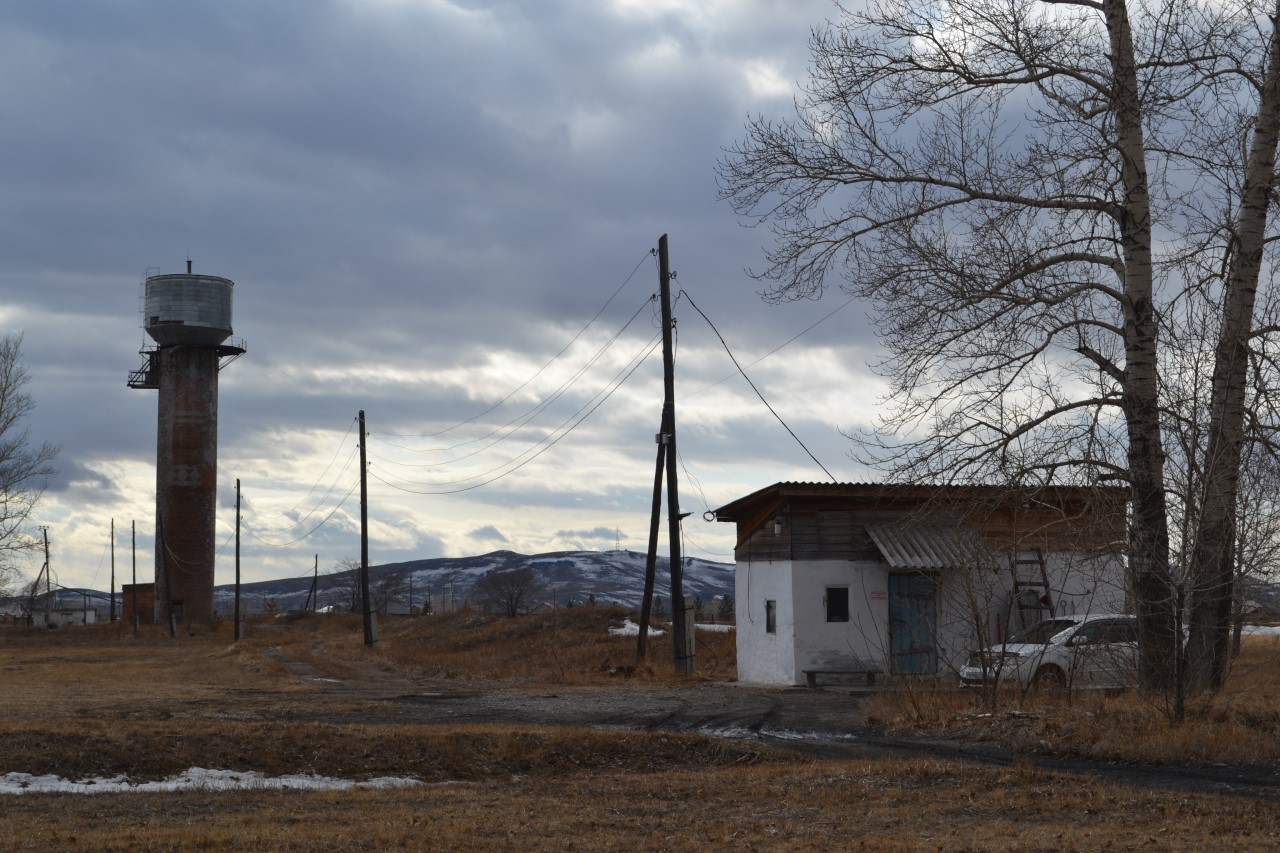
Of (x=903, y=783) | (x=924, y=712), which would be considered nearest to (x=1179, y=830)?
(x=903, y=783)

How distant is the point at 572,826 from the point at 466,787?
3.26 metres

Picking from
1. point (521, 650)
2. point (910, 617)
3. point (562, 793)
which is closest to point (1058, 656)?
point (910, 617)

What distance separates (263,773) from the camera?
543 inches

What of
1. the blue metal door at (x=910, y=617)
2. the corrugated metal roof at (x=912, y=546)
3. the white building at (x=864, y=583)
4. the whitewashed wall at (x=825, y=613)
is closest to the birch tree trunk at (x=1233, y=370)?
the corrugated metal roof at (x=912, y=546)

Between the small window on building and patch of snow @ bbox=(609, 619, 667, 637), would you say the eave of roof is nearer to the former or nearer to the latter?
the small window on building

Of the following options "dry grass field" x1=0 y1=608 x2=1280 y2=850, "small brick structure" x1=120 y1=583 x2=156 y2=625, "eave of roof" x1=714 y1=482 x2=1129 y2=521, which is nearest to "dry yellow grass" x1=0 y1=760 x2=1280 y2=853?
"dry grass field" x1=0 y1=608 x2=1280 y2=850

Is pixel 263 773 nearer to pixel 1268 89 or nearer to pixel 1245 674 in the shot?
pixel 1268 89

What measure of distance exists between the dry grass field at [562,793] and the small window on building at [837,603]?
821 cm

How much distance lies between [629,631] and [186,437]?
103 feet

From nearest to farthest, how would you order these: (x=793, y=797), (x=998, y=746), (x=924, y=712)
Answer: (x=793, y=797), (x=998, y=746), (x=924, y=712)

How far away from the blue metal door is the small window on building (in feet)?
3.23

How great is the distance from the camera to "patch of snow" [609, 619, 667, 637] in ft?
149

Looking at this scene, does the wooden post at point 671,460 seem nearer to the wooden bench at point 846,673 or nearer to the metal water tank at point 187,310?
the wooden bench at point 846,673

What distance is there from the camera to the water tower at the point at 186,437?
6662 centimetres
